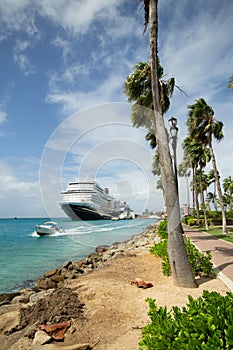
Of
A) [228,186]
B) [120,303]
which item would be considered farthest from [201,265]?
[228,186]

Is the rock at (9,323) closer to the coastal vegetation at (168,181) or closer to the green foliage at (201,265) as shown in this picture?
the coastal vegetation at (168,181)

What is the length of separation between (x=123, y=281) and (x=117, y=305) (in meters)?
1.91

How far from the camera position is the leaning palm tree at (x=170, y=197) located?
5.61 metres

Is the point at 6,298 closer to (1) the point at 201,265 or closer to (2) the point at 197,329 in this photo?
(1) the point at 201,265

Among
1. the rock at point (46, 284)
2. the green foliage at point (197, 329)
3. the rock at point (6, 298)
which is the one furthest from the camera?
the rock at point (46, 284)

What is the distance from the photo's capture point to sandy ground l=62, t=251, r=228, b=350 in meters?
3.60

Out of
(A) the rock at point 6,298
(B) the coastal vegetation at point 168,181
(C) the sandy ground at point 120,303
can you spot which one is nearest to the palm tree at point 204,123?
(B) the coastal vegetation at point 168,181

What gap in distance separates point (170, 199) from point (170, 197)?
54 mm

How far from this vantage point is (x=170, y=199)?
6.00 m

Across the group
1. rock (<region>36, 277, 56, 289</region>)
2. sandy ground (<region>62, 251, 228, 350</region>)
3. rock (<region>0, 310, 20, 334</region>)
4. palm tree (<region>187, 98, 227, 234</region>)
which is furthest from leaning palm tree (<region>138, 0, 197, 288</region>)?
palm tree (<region>187, 98, 227, 234</region>)

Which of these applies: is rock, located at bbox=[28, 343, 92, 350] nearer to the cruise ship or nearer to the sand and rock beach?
the sand and rock beach

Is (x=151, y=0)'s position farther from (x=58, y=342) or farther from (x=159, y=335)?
(x=58, y=342)

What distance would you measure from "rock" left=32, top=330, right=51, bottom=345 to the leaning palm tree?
3.31m

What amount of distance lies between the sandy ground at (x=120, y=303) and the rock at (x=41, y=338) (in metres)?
0.33
